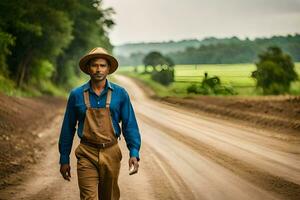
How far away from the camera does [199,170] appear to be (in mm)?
10320

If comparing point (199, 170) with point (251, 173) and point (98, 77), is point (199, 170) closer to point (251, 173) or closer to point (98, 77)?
point (251, 173)

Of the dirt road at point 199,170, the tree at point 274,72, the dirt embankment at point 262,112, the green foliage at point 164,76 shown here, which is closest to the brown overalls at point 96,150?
the dirt road at point 199,170

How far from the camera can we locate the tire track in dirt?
8562 mm

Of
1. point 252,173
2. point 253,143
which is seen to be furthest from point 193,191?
point 253,143

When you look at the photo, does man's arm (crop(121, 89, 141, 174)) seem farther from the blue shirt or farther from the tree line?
the tree line

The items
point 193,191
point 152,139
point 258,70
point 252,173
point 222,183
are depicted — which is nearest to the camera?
point 193,191

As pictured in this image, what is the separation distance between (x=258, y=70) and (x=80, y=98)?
3680cm

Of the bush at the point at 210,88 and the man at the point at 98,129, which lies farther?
the bush at the point at 210,88

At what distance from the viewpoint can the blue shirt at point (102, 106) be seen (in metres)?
5.10

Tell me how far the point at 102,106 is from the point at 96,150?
0.47m

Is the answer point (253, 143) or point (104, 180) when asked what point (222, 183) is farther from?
point (253, 143)

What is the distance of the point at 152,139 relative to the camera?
15242 millimetres

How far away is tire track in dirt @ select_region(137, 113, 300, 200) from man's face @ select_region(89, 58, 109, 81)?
14.7 feet

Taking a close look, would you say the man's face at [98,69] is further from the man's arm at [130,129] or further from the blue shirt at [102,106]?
the man's arm at [130,129]
